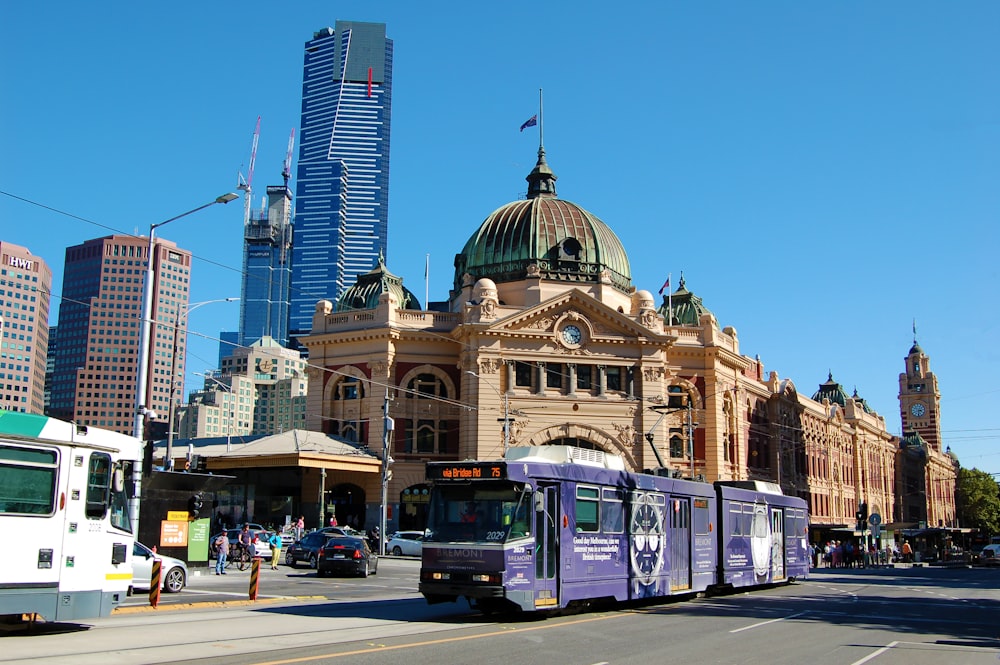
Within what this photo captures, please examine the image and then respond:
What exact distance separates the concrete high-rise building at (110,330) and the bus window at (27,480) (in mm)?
112855

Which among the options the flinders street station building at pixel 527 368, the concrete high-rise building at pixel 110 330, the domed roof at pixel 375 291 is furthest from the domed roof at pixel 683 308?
the concrete high-rise building at pixel 110 330

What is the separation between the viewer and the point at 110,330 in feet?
458

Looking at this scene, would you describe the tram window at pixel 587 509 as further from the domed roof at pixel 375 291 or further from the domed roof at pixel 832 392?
the domed roof at pixel 832 392

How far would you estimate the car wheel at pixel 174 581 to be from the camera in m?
24.9

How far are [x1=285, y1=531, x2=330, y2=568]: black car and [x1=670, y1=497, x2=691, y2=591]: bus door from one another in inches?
661

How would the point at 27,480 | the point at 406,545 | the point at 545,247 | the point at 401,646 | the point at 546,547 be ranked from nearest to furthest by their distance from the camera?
the point at 401,646, the point at 27,480, the point at 546,547, the point at 406,545, the point at 545,247

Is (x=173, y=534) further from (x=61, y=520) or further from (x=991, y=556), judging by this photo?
(x=991, y=556)

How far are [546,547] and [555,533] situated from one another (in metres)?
0.44

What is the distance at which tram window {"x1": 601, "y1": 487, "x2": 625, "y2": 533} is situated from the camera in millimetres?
21750

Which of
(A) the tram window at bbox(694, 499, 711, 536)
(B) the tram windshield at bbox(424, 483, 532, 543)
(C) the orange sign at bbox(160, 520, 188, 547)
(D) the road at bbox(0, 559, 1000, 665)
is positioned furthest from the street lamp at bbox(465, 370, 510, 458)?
(B) the tram windshield at bbox(424, 483, 532, 543)

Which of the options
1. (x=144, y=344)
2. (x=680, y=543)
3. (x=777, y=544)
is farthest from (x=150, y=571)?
(x=777, y=544)

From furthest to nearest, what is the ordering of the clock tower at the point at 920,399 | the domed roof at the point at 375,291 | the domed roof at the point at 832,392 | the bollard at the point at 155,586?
the clock tower at the point at 920,399 < the domed roof at the point at 832,392 < the domed roof at the point at 375,291 < the bollard at the point at 155,586

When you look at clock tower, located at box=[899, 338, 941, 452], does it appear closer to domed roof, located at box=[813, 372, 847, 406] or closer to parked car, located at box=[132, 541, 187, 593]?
domed roof, located at box=[813, 372, 847, 406]

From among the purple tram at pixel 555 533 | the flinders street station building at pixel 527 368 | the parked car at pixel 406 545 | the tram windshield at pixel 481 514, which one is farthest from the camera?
the flinders street station building at pixel 527 368
